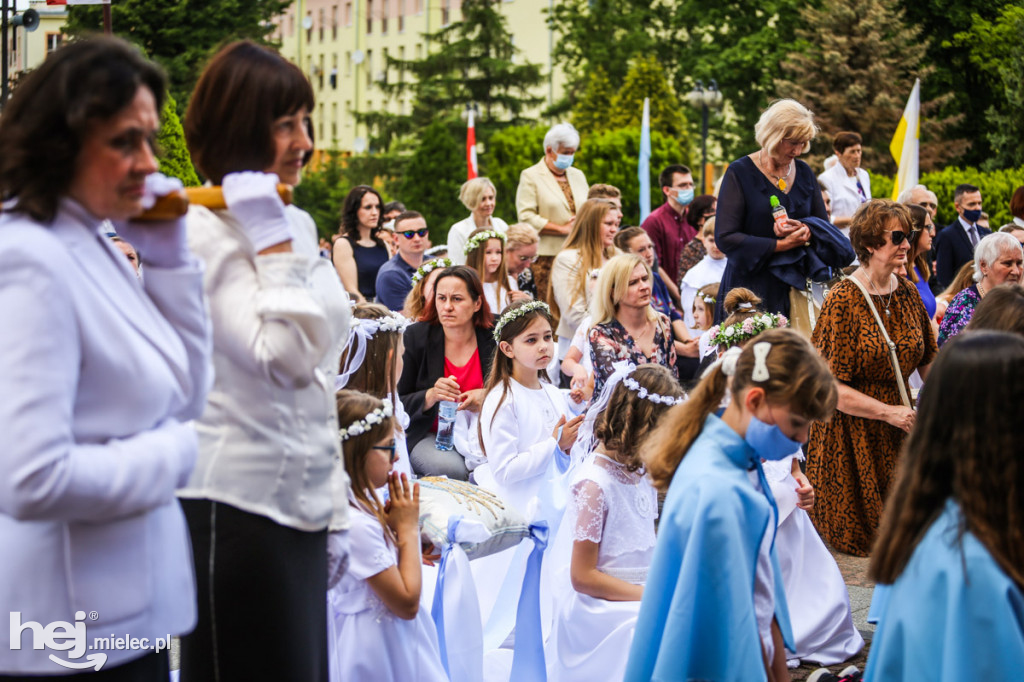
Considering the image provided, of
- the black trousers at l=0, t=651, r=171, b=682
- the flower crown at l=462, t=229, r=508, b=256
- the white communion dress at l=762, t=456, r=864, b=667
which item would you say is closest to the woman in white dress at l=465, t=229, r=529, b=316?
the flower crown at l=462, t=229, r=508, b=256

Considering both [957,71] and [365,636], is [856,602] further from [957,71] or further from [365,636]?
[957,71]

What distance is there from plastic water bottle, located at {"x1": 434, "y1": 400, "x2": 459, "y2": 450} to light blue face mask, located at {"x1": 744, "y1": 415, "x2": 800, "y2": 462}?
3.22m

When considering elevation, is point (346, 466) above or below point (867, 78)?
below

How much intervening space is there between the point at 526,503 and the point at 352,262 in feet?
18.4

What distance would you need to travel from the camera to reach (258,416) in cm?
258

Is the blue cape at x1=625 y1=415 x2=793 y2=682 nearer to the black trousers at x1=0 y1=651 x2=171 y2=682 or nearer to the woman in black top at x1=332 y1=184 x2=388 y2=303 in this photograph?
the black trousers at x1=0 y1=651 x2=171 y2=682

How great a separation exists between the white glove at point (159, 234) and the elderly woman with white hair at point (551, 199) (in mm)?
8829

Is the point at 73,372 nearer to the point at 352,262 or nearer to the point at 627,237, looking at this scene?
the point at 627,237

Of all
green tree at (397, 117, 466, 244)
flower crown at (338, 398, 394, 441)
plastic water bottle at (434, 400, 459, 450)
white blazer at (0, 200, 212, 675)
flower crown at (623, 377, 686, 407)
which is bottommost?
green tree at (397, 117, 466, 244)

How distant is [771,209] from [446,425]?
236cm

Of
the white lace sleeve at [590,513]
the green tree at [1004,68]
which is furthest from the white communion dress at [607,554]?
the green tree at [1004,68]

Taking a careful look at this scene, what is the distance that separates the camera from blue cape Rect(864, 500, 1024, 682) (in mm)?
2568

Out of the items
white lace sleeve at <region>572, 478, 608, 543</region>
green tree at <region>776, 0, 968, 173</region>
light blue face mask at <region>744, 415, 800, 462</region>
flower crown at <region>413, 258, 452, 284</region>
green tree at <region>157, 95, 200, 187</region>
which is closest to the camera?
light blue face mask at <region>744, 415, 800, 462</region>

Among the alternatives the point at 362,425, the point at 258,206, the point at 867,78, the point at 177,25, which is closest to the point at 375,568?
the point at 362,425
